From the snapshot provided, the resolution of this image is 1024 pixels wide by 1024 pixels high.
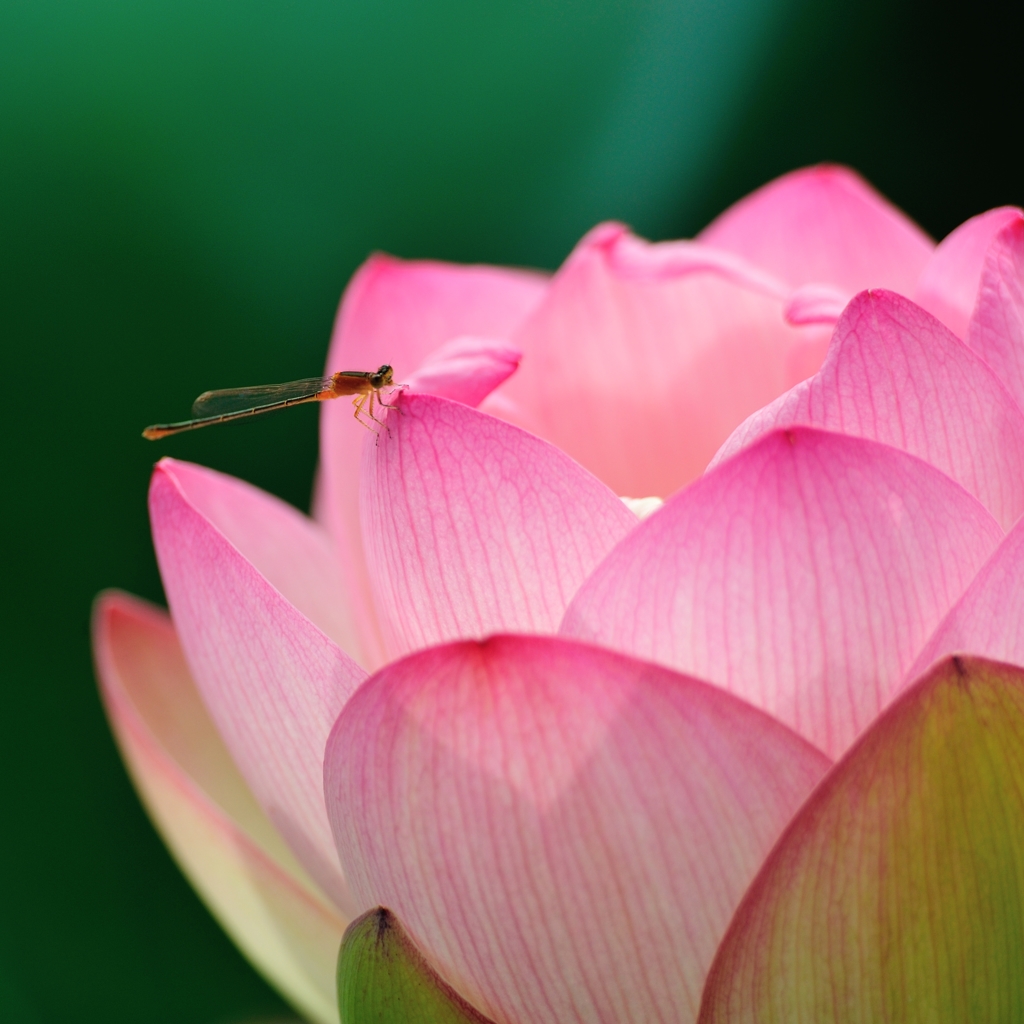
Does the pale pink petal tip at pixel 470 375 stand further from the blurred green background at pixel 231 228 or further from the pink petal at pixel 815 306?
the blurred green background at pixel 231 228

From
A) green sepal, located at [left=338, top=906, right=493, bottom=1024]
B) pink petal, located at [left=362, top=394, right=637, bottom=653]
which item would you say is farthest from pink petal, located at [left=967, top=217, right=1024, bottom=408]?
green sepal, located at [left=338, top=906, right=493, bottom=1024]

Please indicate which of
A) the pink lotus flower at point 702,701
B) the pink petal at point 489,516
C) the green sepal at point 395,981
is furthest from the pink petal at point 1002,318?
the green sepal at point 395,981

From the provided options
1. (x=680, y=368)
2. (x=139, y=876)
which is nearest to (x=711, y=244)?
(x=680, y=368)

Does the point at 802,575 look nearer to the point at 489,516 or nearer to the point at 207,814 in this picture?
the point at 489,516

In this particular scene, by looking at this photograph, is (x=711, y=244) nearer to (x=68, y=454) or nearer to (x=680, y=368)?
(x=680, y=368)

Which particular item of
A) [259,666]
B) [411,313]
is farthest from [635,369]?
[259,666]

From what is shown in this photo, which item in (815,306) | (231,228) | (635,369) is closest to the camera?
(815,306)

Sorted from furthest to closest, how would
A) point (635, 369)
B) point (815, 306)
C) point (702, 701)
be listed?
point (635, 369) → point (815, 306) → point (702, 701)
